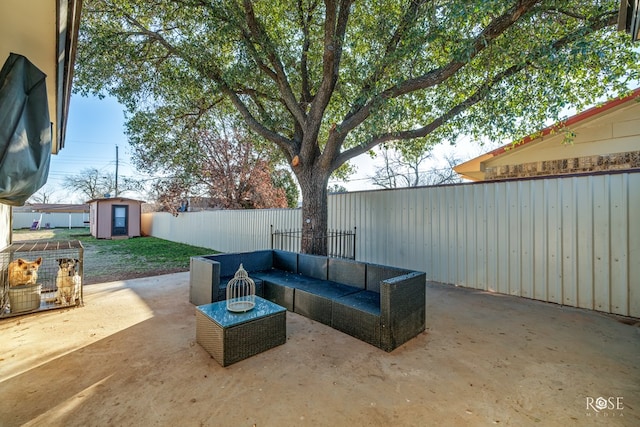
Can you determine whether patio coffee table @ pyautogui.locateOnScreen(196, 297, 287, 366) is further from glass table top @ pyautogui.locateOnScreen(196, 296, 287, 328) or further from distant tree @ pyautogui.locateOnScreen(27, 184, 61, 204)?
distant tree @ pyautogui.locateOnScreen(27, 184, 61, 204)

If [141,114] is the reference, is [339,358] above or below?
below

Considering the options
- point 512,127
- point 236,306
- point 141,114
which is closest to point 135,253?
point 141,114

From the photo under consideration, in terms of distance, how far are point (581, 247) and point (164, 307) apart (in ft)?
20.3

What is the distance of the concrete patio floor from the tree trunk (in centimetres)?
218

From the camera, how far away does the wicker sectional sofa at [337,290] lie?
8.94 feet

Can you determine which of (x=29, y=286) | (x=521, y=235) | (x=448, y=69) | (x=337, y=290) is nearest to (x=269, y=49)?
(x=448, y=69)

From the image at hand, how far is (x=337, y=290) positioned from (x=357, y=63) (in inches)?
181

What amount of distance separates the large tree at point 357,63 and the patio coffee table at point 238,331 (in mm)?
2718

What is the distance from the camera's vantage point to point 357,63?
5.51 m

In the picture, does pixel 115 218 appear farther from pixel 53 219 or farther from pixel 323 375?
pixel 323 375

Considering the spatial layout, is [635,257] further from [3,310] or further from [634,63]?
[3,310]

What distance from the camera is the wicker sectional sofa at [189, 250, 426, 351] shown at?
2.72m

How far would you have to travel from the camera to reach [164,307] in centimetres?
395

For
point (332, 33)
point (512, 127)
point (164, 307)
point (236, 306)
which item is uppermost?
point (332, 33)
